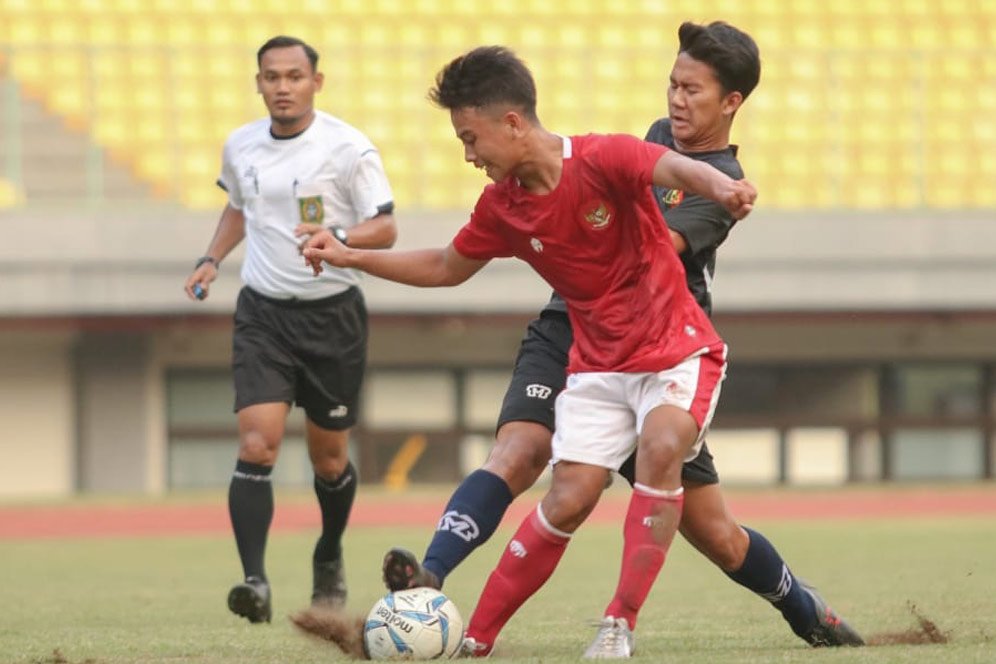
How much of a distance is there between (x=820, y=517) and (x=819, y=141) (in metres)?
5.06

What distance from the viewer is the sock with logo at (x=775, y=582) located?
18.9 feet

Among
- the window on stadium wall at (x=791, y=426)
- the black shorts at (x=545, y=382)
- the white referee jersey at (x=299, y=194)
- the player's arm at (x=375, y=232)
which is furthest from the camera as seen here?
the window on stadium wall at (x=791, y=426)

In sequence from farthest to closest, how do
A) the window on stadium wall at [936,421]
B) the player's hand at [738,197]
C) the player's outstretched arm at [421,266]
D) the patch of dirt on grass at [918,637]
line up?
the window on stadium wall at [936,421] < the patch of dirt on grass at [918,637] < the player's outstretched arm at [421,266] < the player's hand at [738,197]

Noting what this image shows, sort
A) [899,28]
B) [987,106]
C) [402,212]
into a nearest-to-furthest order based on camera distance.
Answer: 1. [402,212]
2. [987,106]
3. [899,28]

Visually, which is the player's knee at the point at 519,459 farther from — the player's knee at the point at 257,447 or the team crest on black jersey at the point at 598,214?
the player's knee at the point at 257,447

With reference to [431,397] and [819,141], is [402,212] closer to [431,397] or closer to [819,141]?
[431,397]

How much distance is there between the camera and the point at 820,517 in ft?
51.9

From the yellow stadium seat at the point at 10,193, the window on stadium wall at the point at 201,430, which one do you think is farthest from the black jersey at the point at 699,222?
the window on stadium wall at the point at 201,430

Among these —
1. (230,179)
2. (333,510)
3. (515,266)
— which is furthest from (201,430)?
(230,179)

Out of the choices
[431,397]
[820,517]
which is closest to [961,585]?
[820,517]

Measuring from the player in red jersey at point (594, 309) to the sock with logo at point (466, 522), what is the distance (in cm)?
12

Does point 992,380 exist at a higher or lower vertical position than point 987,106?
lower

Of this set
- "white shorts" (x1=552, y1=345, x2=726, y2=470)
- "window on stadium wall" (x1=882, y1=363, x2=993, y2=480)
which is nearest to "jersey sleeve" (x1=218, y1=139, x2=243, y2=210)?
"white shorts" (x1=552, y1=345, x2=726, y2=470)

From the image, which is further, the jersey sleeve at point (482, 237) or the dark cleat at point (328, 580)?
the dark cleat at point (328, 580)
